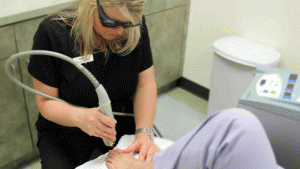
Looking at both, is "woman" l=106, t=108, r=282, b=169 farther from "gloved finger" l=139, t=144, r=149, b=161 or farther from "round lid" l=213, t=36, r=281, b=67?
"round lid" l=213, t=36, r=281, b=67

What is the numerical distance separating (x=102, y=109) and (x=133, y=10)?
322 mm

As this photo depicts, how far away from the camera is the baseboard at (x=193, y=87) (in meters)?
2.41

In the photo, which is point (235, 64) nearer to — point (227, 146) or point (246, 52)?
point (246, 52)

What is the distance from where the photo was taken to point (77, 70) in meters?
1.08

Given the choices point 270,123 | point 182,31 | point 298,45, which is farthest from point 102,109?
point 182,31

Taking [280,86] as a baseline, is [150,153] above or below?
below

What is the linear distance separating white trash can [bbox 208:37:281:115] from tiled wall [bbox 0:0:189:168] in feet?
1.48

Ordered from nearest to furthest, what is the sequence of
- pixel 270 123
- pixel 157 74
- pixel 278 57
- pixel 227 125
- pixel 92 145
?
pixel 227 125 < pixel 270 123 < pixel 92 145 < pixel 278 57 < pixel 157 74

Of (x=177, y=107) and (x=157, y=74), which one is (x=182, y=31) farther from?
(x=177, y=107)

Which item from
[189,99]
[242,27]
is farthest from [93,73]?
[189,99]

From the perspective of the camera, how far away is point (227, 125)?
0.82 meters

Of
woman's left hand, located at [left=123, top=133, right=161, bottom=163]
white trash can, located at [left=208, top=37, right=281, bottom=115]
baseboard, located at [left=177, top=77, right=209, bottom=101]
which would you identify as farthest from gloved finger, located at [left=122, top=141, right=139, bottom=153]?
baseboard, located at [left=177, top=77, right=209, bottom=101]

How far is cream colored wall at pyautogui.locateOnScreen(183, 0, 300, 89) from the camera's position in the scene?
5.78ft

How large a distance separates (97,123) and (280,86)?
668mm
